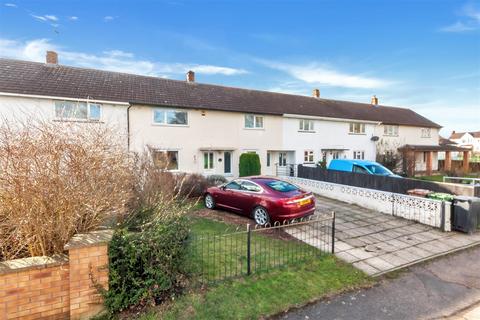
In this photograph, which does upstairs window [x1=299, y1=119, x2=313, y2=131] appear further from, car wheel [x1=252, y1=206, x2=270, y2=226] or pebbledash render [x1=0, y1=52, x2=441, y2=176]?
car wheel [x1=252, y1=206, x2=270, y2=226]

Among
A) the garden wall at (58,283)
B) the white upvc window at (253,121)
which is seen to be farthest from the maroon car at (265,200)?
the white upvc window at (253,121)

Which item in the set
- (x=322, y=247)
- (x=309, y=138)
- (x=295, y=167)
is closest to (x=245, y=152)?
(x=295, y=167)

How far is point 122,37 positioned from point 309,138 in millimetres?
15652

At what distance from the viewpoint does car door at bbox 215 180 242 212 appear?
29.0 feet

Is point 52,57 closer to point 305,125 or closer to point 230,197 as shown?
point 230,197

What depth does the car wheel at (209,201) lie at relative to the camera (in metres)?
9.84

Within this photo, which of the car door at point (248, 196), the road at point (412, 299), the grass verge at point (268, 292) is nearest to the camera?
the grass verge at point (268, 292)

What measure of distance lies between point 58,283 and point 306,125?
2051 cm

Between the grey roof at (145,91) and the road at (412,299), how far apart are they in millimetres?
14438

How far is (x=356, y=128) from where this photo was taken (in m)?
24.6

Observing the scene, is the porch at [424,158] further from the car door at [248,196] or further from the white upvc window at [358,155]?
the car door at [248,196]

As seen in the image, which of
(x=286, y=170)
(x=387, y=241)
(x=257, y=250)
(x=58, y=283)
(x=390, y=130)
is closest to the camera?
(x=58, y=283)

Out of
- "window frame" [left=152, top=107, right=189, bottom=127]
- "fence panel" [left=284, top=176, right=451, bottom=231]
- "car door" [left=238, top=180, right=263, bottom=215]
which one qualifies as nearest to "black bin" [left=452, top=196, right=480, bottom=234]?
"fence panel" [left=284, top=176, right=451, bottom=231]

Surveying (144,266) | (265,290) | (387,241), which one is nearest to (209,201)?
(265,290)
